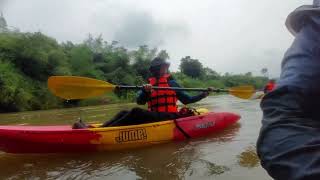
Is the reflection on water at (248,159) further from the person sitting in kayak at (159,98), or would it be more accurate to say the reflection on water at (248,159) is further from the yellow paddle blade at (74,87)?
the yellow paddle blade at (74,87)

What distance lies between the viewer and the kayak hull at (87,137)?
4.82 metres

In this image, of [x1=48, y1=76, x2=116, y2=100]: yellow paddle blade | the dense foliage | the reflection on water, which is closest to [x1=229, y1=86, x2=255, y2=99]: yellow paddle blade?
the reflection on water

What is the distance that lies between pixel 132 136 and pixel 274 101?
186 inches

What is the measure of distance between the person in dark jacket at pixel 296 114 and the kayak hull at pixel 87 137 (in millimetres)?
4550

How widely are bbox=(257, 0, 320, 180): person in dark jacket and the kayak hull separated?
455 cm

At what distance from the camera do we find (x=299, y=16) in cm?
71

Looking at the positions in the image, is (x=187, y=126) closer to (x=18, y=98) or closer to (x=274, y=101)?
(x=274, y=101)

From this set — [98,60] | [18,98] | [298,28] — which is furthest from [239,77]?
[298,28]

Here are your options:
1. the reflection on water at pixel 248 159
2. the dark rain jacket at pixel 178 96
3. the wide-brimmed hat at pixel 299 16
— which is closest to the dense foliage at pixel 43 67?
the dark rain jacket at pixel 178 96

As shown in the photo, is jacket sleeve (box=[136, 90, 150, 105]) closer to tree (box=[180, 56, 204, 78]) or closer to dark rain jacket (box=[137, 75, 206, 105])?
dark rain jacket (box=[137, 75, 206, 105])

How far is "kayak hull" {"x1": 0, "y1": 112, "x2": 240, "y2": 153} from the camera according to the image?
4.82 m

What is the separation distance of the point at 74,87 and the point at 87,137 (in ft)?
2.69

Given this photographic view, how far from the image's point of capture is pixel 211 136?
6371mm

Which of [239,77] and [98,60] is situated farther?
[239,77]
